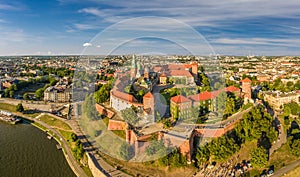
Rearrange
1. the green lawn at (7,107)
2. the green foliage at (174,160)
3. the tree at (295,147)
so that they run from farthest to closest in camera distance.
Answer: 1. the green lawn at (7,107)
2. the tree at (295,147)
3. the green foliage at (174,160)

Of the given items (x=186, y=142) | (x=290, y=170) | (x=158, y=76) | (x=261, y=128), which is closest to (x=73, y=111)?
(x=158, y=76)

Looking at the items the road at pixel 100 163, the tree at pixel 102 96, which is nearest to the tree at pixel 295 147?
the road at pixel 100 163

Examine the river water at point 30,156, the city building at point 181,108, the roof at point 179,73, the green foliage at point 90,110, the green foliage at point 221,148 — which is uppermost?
the roof at point 179,73

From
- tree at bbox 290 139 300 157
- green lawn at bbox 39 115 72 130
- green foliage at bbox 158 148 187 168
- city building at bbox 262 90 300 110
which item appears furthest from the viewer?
city building at bbox 262 90 300 110

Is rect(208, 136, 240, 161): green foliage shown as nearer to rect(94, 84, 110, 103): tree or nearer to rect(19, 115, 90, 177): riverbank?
rect(19, 115, 90, 177): riverbank

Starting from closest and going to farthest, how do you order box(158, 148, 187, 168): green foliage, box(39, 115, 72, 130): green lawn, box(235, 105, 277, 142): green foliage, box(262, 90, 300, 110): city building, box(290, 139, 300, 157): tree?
box(158, 148, 187, 168): green foliage, box(290, 139, 300, 157): tree, box(235, 105, 277, 142): green foliage, box(39, 115, 72, 130): green lawn, box(262, 90, 300, 110): city building

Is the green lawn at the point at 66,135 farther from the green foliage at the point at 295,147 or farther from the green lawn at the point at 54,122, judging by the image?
the green foliage at the point at 295,147

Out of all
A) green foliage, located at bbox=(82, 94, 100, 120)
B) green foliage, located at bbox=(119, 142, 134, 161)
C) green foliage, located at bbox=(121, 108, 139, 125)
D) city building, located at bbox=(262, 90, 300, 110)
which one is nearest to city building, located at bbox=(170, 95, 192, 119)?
green foliage, located at bbox=(121, 108, 139, 125)
